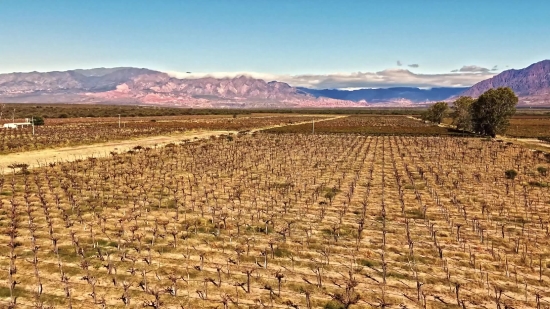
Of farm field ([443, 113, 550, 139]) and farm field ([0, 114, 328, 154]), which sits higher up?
farm field ([443, 113, 550, 139])

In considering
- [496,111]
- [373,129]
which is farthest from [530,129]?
[373,129]

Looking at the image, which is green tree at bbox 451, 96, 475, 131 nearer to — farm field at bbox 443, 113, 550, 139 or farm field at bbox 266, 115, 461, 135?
farm field at bbox 266, 115, 461, 135

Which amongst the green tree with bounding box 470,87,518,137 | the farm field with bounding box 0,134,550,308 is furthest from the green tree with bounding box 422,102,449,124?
the farm field with bounding box 0,134,550,308

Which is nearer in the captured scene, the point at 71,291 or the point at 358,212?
the point at 71,291

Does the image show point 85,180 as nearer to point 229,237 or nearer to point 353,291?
point 229,237

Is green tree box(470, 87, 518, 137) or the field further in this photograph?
the field

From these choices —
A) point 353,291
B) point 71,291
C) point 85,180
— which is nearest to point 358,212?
point 353,291
